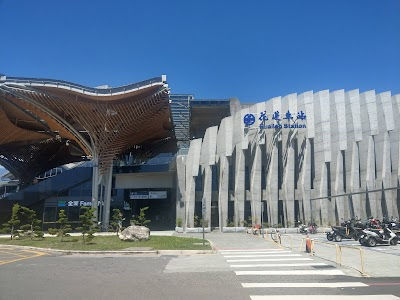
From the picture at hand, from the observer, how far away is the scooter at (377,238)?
19.1m

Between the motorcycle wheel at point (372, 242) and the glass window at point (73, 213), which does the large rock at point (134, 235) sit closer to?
the motorcycle wheel at point (372, 242)

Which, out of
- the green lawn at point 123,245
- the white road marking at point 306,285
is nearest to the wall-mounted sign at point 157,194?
the green lawn at point 123,245

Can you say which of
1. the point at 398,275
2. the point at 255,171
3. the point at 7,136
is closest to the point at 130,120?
the point at 255,171

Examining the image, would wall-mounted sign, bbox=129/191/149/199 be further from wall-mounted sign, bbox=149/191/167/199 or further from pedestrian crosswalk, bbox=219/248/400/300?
pedestrian crosswalk, bbox=219/248/400/300

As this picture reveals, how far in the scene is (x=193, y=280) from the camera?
1013 centimetres

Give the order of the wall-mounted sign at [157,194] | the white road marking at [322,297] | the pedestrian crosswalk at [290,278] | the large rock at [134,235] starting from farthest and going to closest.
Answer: the wall-mounted sign at [157,194]
the large rock at [134,235]
the pedestrian crosswalk at [290,278]
the white road marking at [322,297]

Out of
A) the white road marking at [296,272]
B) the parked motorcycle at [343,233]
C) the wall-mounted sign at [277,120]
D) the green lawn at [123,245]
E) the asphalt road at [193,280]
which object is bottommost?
the asphalt road at [193,280]

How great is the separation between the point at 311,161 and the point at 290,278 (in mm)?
30488

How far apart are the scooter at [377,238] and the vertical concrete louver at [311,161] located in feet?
51.3

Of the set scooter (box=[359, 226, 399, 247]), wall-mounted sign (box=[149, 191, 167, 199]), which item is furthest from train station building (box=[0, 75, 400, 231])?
scooter (box=[359, 226, 399, 247])

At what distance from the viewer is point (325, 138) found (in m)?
36.7

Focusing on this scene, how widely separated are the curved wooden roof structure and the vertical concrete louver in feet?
25.6

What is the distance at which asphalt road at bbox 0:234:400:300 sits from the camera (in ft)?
27.1

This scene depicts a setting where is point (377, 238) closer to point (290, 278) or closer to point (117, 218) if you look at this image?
point (290, 278)
